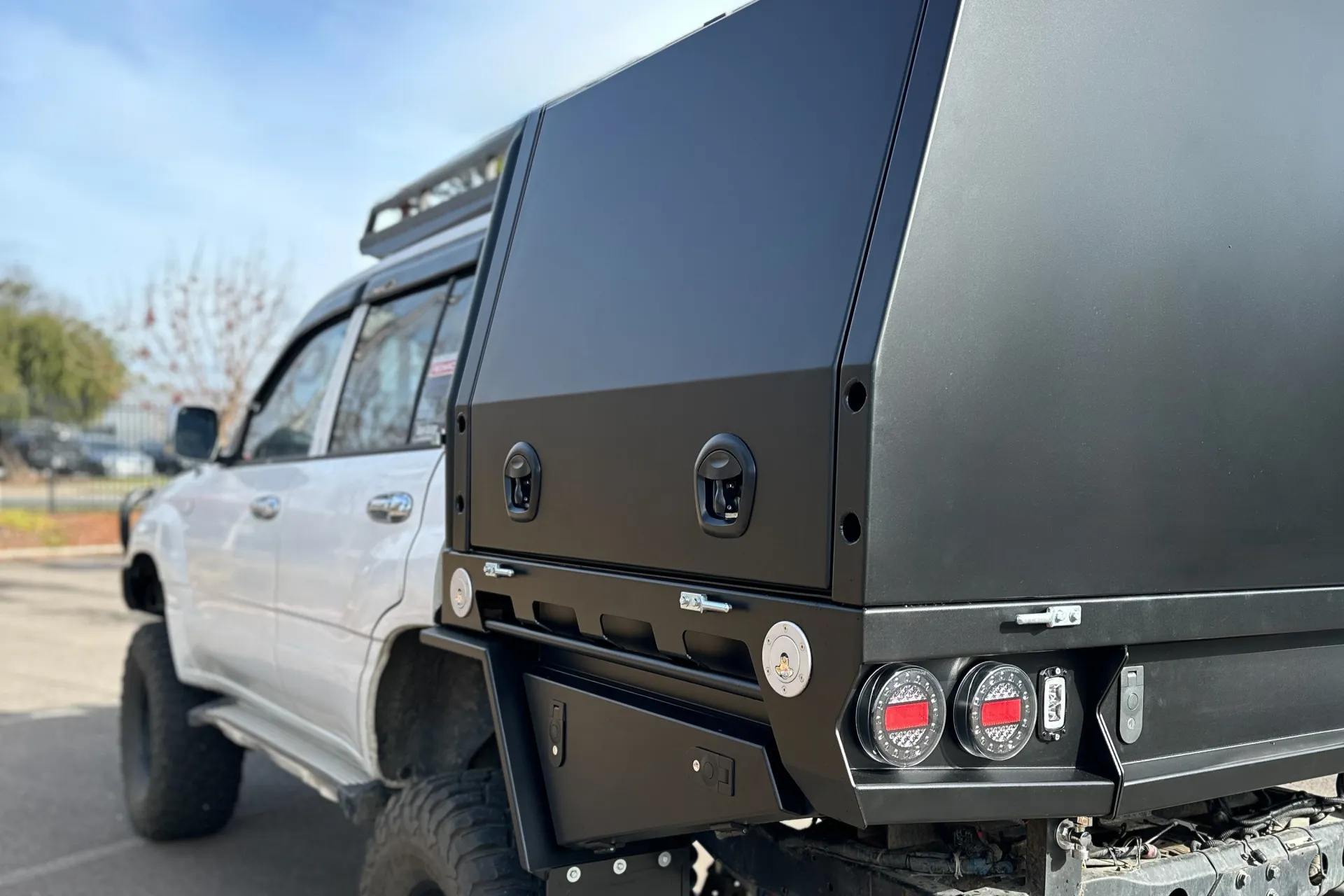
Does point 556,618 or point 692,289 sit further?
point 556,618

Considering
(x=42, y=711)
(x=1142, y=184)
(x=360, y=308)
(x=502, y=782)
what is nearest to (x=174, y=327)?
(x=42, y=711)

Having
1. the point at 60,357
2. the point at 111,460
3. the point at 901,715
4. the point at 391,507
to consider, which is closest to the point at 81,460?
the point at 111,460

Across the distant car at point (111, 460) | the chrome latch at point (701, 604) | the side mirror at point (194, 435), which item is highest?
the distant car at point (111, 460)

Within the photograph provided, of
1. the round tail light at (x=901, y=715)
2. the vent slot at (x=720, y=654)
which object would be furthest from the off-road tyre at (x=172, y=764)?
the round tail light at (x=901, y=715)

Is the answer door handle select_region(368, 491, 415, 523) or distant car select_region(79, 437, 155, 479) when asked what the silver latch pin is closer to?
door handle select_region(368, 491, 415, 523)

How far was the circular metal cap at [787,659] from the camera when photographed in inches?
64.0

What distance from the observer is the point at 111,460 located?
30.7 meters

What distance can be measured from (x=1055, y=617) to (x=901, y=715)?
28cm

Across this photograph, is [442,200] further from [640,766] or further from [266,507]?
[640,766]

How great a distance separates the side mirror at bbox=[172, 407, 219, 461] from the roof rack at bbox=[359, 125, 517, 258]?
1.03 m

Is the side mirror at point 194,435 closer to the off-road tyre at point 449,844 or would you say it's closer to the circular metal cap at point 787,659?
the off-road tyre at point 449,844

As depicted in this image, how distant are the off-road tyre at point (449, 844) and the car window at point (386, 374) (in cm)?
112

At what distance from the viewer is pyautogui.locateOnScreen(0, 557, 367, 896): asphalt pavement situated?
14.5ft

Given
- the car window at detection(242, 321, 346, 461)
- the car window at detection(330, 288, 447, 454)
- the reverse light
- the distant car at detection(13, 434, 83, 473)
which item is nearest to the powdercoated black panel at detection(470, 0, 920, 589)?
the reverse light
